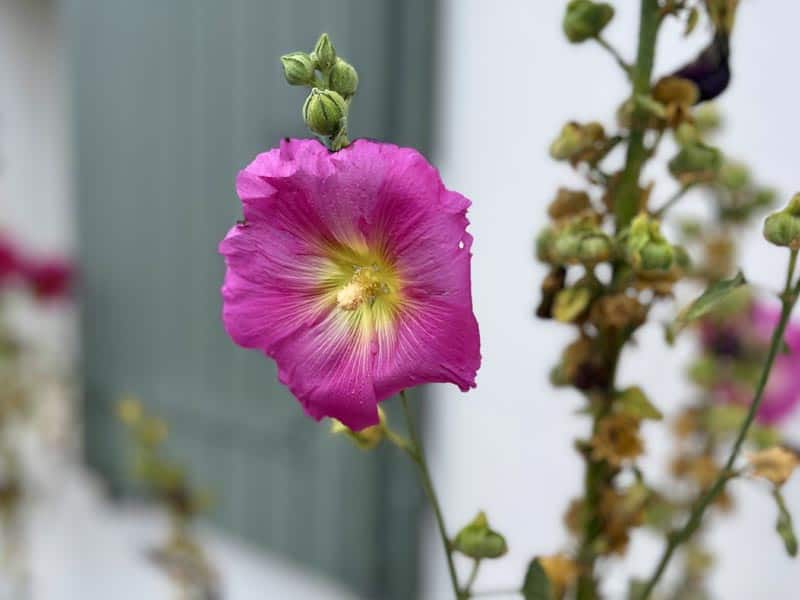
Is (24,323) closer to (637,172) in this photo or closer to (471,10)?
(471,10)

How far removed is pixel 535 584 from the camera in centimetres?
27

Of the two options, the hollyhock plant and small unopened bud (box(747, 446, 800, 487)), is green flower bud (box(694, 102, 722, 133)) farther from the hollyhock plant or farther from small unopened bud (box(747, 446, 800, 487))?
the hollyhock plant

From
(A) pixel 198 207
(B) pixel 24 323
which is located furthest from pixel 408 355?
(B) pixel 24 323

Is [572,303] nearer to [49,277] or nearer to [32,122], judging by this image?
[49,277]

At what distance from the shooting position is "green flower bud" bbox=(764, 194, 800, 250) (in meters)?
0.23

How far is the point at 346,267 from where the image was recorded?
238 mm

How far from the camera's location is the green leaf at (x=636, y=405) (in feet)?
0.94

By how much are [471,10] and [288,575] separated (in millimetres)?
757

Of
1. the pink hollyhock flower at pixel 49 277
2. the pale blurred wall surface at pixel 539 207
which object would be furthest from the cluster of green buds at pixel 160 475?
the pink hollyhock flower at pixel 49 277

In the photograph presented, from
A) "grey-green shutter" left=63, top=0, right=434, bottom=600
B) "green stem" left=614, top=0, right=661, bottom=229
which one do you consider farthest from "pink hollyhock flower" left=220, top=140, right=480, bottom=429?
"grey-green shutter" left=63, top=0, right=434, bottom=600

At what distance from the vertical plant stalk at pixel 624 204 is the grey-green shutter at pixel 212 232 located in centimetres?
58

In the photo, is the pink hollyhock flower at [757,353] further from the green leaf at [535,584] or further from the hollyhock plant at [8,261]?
the hollyhock plant at [8,261]

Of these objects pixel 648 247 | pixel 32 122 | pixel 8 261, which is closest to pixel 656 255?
pixel 648 247

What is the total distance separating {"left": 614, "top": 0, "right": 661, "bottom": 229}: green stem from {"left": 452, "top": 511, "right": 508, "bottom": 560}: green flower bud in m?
0.11
